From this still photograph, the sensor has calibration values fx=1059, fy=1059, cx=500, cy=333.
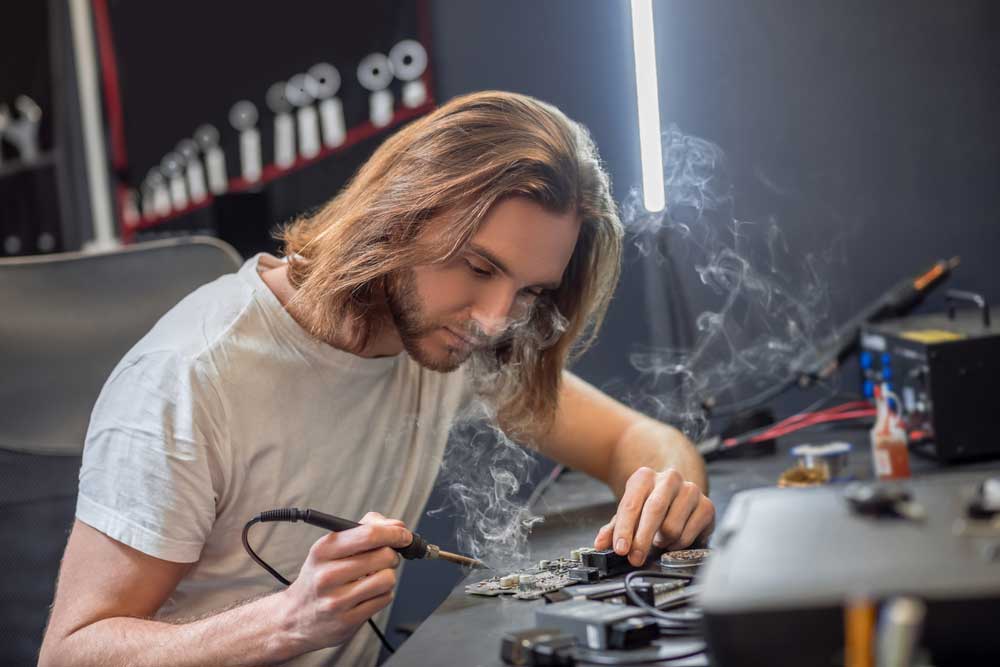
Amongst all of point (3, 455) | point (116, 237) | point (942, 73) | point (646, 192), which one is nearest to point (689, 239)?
point (646, 192)

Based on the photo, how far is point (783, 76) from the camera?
2.02m

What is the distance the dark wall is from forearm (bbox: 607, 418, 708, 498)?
1.58ft

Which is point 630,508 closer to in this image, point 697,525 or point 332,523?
point 697,525

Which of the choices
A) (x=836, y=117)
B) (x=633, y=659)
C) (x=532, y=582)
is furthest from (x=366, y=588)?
(x=836, y=117)

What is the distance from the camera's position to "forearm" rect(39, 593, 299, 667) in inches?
44.0

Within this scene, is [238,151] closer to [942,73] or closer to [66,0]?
[66,0]

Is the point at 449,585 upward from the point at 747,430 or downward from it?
downward

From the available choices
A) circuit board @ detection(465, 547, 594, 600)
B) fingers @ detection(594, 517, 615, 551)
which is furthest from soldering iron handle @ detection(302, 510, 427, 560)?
fingers @ detection(594, 517, 615, 551)

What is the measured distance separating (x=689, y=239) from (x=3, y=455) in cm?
122

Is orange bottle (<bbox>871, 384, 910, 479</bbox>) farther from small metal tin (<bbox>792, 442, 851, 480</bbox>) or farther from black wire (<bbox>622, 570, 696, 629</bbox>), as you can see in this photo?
black wire (<bbox>622, 570, 696, 629</bbox>)

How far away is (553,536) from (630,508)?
0.23m

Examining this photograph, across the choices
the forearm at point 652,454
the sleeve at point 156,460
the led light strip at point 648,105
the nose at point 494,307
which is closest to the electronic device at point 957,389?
the forearm at point 652,454

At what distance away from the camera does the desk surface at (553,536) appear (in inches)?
38.9

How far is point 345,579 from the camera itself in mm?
1047
